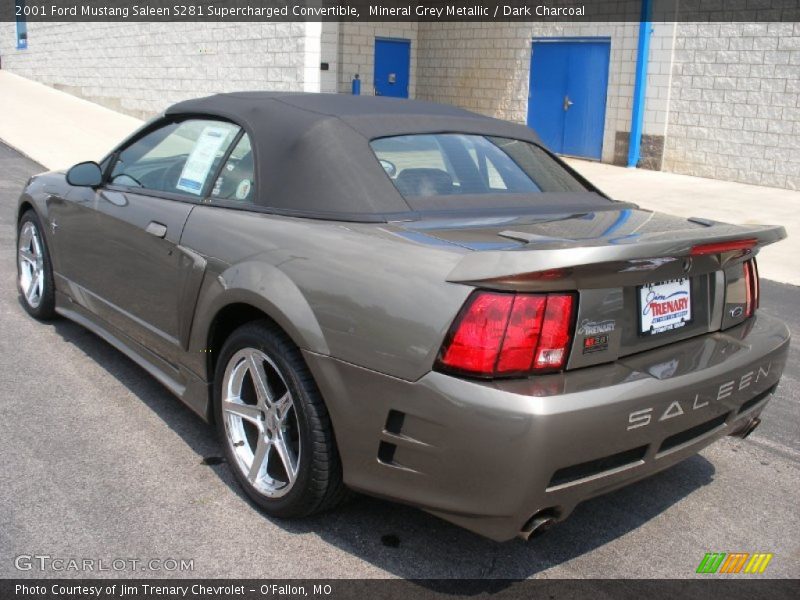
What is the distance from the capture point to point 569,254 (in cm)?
251

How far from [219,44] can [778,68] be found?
1032cm

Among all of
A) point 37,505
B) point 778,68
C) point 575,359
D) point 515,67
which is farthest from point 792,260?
point 515,67

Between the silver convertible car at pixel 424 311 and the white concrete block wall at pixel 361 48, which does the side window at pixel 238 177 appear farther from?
the white concrete block wall at pixel 361 48

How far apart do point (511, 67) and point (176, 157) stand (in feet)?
46.0

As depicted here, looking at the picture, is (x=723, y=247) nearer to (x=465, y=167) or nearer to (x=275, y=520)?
(x=465, y=167)

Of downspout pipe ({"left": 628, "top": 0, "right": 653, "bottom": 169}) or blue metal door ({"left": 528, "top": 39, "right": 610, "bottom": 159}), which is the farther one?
blue metal door ({"left": 528, "top": 39, "right": 610, "bottom": 159})

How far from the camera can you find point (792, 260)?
336 inches

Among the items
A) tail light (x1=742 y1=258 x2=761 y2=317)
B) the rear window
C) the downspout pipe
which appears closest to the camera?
tail light (x1=742 y1=258 x2=761 y2=317)

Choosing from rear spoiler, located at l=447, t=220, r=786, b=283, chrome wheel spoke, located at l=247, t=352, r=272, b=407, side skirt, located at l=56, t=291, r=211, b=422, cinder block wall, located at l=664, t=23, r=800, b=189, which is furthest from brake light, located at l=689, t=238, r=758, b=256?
cinder block wall, located at l=664, t=23, r=800, b=189

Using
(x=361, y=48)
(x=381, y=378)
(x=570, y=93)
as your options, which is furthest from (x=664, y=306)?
(x=361, y=48)

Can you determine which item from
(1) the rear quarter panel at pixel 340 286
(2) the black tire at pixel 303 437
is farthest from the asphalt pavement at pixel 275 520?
(1) the rear quarter panel at pixel 340 286

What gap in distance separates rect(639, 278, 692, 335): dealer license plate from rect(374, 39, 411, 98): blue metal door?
15.8 metres

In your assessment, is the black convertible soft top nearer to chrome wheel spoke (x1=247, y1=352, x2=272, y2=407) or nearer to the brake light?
chrome wheel spoke (x1=247, y1=352, x2=272, y2=407)

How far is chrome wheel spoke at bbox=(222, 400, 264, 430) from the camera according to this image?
327 centimetres
